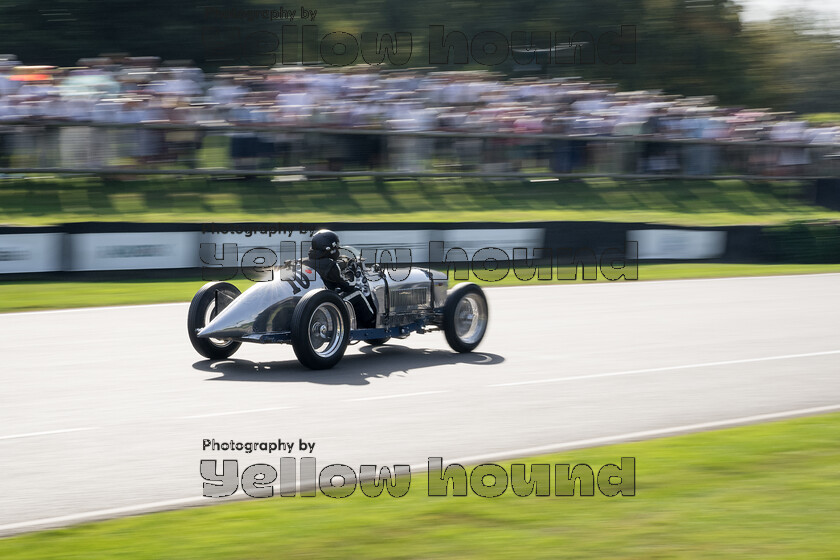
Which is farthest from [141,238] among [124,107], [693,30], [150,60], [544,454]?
[693,30]

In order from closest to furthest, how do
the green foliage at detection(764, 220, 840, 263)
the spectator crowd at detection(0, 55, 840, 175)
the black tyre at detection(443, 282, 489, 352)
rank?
the black tyre at detection(443, 282, 489, 352), the spectator crowd at detection(0, 55, 840, 175), the green foliage at detection(764, 220, 840, 263)

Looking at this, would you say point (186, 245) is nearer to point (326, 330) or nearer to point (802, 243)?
point (326, 330)

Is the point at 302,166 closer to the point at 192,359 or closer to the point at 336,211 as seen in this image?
the point at 336,211

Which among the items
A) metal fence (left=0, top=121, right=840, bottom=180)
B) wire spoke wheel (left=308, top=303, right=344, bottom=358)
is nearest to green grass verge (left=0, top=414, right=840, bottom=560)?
wire spoke wheel (left=308, top=303, right=344, bottom=358)

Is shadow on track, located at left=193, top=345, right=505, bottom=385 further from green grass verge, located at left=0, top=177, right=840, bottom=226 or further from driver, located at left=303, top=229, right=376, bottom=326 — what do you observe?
green grass verge, located at left=0, top=177, right=840, bottom=226

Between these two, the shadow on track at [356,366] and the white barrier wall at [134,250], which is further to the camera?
the white barrier wall at [134,250]

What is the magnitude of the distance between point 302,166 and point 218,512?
583 inches

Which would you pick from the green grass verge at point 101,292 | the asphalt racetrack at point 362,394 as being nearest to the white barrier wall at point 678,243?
the green grass verge at point 101,292

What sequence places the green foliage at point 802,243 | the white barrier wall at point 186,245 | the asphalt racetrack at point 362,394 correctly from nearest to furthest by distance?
the asphalt racetrack at point 362,394
the white barrier wall at point 186,245
the green foliage at point 802,243

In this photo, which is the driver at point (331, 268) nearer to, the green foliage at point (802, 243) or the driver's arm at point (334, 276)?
the driver's arm at point (334, 276)

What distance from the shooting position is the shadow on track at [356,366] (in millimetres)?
8195

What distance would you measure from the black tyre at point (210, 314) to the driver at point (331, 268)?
716 mm

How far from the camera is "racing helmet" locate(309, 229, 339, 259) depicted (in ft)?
28.7

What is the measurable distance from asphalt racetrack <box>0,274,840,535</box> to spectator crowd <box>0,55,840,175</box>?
232 inches
